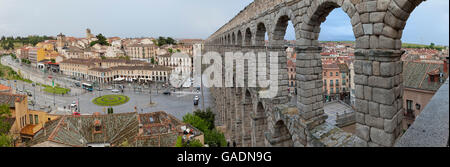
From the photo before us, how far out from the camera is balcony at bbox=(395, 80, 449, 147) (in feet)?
13.0

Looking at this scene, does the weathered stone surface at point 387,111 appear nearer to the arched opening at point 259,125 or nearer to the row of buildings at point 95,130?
the arched opening at point 259,125

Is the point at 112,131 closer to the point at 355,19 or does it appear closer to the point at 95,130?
the point at 95,130

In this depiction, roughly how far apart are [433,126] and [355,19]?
2506 mm

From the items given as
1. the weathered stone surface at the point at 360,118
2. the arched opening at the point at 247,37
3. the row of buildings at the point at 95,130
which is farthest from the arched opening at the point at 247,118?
the weathered stone surface at the point at 360,118

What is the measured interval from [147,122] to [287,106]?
14.6 meters

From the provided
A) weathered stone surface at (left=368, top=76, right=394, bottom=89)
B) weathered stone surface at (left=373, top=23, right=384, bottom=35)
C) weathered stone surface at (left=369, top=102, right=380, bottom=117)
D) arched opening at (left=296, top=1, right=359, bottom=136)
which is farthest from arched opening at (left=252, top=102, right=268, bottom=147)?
weathered stone surface at (left=373, top=23, right=384, bottom=35)

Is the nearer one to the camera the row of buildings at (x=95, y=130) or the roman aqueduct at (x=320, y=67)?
the roman aqueduct at (x=320, y=67)

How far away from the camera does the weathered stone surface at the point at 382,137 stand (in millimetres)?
5375

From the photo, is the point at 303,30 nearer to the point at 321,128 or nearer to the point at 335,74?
the point at 321,128

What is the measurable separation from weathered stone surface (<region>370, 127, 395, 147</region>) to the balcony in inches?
42.1

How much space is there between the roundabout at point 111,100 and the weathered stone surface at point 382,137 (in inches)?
1882

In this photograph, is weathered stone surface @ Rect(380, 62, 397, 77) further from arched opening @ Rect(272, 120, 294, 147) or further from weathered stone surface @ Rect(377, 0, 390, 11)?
arched opening @ Rect(272, 120, 294, 147)

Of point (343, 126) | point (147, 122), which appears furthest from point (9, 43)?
point (343, 126)

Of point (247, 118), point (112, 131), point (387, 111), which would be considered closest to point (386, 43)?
point (387, 111)
